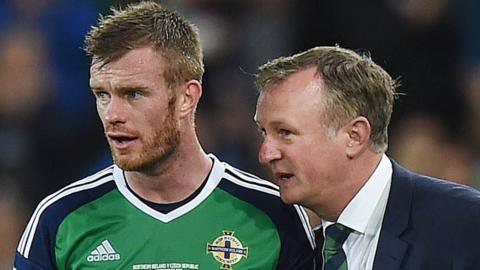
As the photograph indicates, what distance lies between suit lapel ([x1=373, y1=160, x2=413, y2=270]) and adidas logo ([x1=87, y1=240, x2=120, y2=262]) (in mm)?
862

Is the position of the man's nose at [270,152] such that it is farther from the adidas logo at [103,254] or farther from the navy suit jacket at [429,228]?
the adidas logo at [103,254]

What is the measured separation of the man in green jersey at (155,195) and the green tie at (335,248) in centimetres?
10

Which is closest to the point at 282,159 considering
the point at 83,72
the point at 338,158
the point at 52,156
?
the point at 338,158

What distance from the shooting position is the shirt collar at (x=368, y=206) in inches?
162

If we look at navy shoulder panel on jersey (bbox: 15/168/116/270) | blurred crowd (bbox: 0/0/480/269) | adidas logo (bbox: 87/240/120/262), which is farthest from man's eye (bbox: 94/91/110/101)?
blurred crowd (bbox: 0/0/480/269)

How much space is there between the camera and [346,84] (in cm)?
420

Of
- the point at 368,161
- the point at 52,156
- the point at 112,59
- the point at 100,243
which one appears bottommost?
the point at 52,156

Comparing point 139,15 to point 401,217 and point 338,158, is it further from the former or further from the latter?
point 401,217

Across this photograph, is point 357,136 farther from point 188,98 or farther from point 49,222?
point 49,222

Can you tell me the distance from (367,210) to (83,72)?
12.9 feet

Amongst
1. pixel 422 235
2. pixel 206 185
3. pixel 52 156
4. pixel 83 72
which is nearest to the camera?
pixel 422 235

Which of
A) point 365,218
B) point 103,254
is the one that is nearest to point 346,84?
point 365,218

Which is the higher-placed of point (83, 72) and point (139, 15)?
point (139, 15)

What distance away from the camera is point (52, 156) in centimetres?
715
